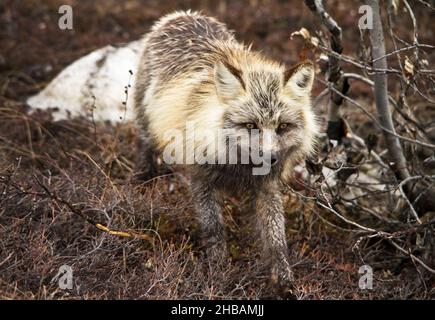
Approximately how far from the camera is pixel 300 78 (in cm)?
506

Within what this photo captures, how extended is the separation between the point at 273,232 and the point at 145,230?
106 centimetres

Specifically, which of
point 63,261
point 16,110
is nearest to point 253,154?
point 63,261

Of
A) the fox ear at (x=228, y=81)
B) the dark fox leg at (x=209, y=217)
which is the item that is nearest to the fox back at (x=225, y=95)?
the fox ear at (x=228, y=81)

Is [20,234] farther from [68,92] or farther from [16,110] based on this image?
[68,92]

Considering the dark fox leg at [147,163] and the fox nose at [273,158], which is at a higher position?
the fox nose at [273,158]

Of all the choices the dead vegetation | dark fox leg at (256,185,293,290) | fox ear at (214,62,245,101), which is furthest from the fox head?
the dead vegetation

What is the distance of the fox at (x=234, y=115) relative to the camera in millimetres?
4867

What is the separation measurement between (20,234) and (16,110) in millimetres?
2806

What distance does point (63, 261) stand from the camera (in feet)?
15.8

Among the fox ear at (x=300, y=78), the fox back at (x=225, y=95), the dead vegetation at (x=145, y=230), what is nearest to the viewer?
the dead vegetation at (x=145, y=230)

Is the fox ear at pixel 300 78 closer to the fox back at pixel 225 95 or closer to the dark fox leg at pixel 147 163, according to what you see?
the fox back at pixel 225 95

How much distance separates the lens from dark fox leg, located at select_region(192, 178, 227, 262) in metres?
5.29

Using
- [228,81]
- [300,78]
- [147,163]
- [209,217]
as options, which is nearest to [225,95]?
[228,81]

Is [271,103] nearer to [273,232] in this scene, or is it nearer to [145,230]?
[273,232]
